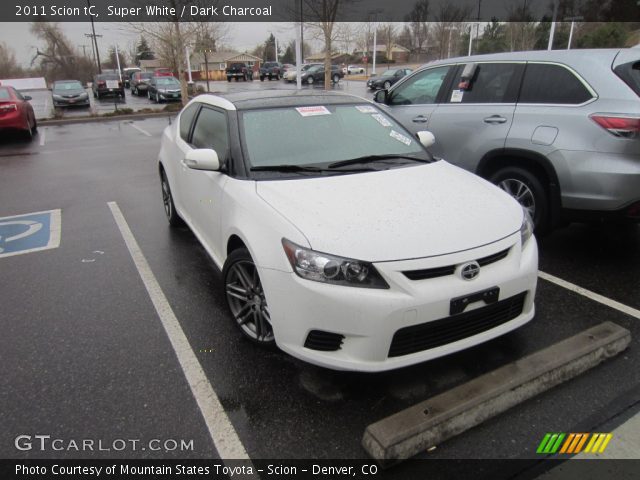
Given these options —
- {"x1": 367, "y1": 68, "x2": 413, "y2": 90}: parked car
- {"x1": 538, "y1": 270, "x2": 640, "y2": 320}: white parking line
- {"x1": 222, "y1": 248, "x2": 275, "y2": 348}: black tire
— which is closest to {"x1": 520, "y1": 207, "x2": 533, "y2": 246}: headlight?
{"x1": 538, "y1": 270, "x2": 640, "y2": 320}: white parking line

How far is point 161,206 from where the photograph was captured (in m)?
6.40

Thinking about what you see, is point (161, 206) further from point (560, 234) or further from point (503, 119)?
point (560, 234)

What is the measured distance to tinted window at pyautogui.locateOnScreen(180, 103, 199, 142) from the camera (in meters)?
4.61

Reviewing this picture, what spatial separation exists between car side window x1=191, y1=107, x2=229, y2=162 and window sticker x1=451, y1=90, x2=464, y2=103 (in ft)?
9.45

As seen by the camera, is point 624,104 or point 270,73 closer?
point 624,104

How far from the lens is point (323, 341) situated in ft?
8.00

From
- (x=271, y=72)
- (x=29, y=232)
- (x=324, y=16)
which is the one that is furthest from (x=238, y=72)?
(x=29, y=232)

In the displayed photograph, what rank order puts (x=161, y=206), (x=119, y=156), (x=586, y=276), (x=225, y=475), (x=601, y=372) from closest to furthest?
(x=225, y=475)
(x=601, y=372)
(x=586, y=276)
(x=161, y=206)
(x=119, y=156)

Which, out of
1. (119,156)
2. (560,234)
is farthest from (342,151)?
(119,156)

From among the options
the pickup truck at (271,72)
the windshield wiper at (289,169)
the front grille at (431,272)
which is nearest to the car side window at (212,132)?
the windshield wiper at (289,169)

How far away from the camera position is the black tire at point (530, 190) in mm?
4395

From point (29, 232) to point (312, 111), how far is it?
3964mm

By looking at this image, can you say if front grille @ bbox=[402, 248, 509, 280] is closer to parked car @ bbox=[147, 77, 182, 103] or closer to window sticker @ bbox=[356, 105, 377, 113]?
window sticker @ bbox=[356, 105, 377, 113]

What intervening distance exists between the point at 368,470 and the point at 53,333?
2502 millimetres
